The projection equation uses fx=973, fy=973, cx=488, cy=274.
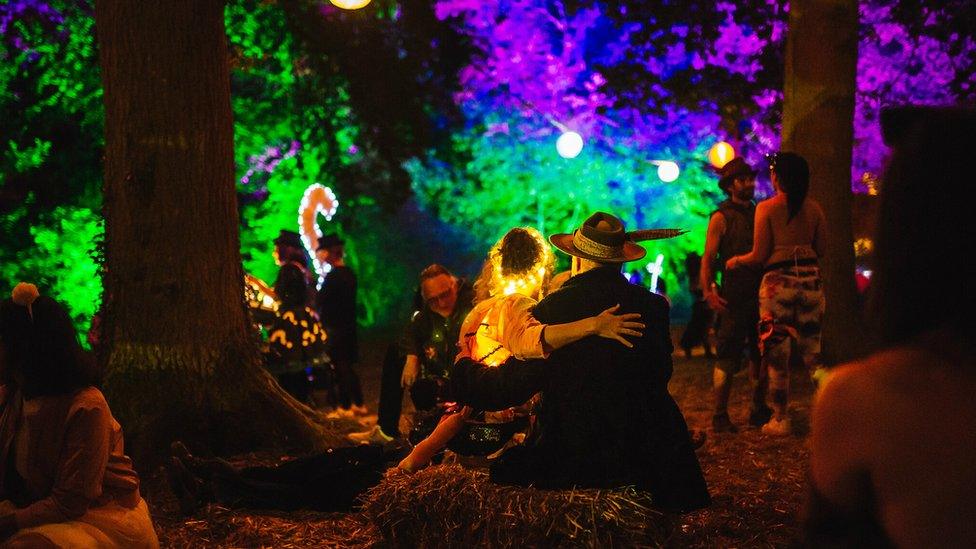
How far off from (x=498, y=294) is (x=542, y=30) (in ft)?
60.4

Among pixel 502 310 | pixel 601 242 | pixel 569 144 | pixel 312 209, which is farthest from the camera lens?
pixel 569 144

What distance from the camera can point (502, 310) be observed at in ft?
15.4

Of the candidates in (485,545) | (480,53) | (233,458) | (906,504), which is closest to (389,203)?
(480,53)

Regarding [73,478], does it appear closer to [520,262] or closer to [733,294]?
[520,262]

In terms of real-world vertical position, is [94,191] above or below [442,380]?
above

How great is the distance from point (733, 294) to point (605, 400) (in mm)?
4093

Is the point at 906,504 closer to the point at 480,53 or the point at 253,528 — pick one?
the point at 253,528

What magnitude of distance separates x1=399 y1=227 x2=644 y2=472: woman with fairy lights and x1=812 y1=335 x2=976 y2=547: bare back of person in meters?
2.42

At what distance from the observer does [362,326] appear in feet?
89.9

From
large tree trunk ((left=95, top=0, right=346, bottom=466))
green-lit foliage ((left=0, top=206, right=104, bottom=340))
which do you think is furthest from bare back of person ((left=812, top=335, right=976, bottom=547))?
green-lit foliage ((left=0, top=206, right=104, bottom=340))

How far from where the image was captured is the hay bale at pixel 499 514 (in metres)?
4.01

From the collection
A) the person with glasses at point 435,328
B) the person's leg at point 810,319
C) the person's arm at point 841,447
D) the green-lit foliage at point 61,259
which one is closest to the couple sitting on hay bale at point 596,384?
the person's arm at point 841,447

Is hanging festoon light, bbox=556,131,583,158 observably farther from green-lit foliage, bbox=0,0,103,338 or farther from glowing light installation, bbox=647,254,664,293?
green-lit foliage, bbox=0,0,103,338

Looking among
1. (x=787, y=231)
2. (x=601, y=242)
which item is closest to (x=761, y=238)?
(x=787, y=231)
